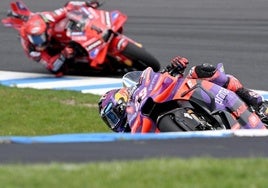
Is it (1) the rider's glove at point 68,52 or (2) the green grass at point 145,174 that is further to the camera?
(1) the rider's glove at point 68,52

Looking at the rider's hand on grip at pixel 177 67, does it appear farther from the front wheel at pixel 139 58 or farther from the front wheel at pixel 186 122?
the front wheel at pixel 139 58

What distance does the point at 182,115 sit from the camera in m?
9.48

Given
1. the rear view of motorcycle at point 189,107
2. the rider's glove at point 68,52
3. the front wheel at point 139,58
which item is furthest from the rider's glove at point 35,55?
the rear view of motorcycle at point 189,107

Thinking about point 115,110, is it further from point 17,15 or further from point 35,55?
point 17,15

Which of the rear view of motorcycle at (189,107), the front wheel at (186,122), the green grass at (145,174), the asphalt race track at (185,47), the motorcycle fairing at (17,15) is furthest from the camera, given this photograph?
the motorcycle fairing at (17,15)

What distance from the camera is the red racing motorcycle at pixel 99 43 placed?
16.2 metres

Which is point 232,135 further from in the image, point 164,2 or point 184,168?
point 164,2

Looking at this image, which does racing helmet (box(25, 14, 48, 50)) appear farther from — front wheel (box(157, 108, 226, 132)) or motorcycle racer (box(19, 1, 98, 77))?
front wheel (box(157, 108, 226, 132))

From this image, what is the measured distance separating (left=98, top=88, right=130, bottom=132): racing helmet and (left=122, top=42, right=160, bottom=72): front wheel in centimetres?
557

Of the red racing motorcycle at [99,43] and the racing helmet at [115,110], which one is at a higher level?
the racing helmet at [115,110]

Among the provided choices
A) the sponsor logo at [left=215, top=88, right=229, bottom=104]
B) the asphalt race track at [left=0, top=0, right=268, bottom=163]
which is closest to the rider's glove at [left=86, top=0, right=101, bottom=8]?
the asphalt race track at [left=0, top=0, right=268, bottom=163]

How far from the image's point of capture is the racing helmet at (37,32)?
16.2 m

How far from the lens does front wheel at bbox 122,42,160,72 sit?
16.4 meters

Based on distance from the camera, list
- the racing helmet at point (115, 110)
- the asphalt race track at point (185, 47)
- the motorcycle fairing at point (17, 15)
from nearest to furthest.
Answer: the asphalt race track at point (185, 47) < the racing helmet at point (115, 110) < the motorcycle fairing at point (17, 15)
